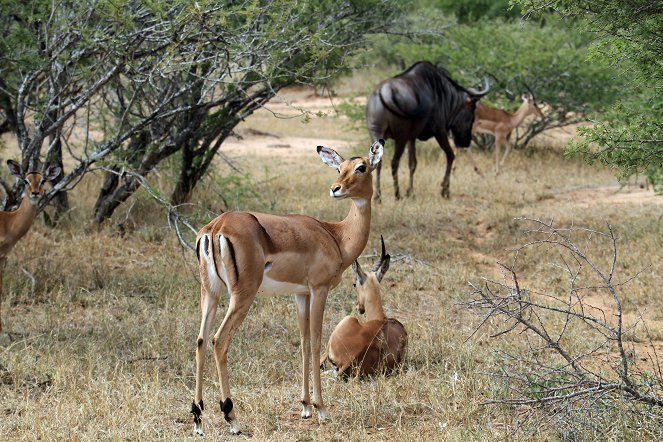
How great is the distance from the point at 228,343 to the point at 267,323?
2.38m

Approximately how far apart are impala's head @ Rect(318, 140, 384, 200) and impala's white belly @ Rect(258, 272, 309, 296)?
0.56 metres

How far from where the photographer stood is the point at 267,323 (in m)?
7.12

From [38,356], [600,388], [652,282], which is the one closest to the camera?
[600,388]

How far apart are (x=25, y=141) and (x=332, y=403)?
4.27 metres

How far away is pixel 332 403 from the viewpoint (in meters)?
5.36

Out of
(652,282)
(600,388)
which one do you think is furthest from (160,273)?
(600,388)

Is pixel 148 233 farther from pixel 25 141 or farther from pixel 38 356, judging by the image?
pixel 38 356

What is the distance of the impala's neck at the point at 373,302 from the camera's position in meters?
6.18

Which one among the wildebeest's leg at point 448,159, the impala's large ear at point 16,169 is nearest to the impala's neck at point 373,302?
the impala's large ear at point 16,169

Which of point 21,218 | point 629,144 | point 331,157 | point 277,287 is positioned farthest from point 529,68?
point 277,287

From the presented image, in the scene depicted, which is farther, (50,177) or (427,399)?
(50,177)

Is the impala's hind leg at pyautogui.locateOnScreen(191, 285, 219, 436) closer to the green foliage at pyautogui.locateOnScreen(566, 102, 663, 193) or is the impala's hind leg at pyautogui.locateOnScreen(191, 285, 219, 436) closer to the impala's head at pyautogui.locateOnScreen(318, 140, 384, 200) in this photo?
the impala's head at pyautogui.locateOnScreen(318, 140, 384, 200)

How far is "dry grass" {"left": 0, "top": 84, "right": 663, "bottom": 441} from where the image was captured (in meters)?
4.95

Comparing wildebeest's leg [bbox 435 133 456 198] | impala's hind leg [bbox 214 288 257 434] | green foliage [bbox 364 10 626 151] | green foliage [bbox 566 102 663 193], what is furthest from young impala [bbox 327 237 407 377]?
green foliage [bbox 364 10 626 151]
